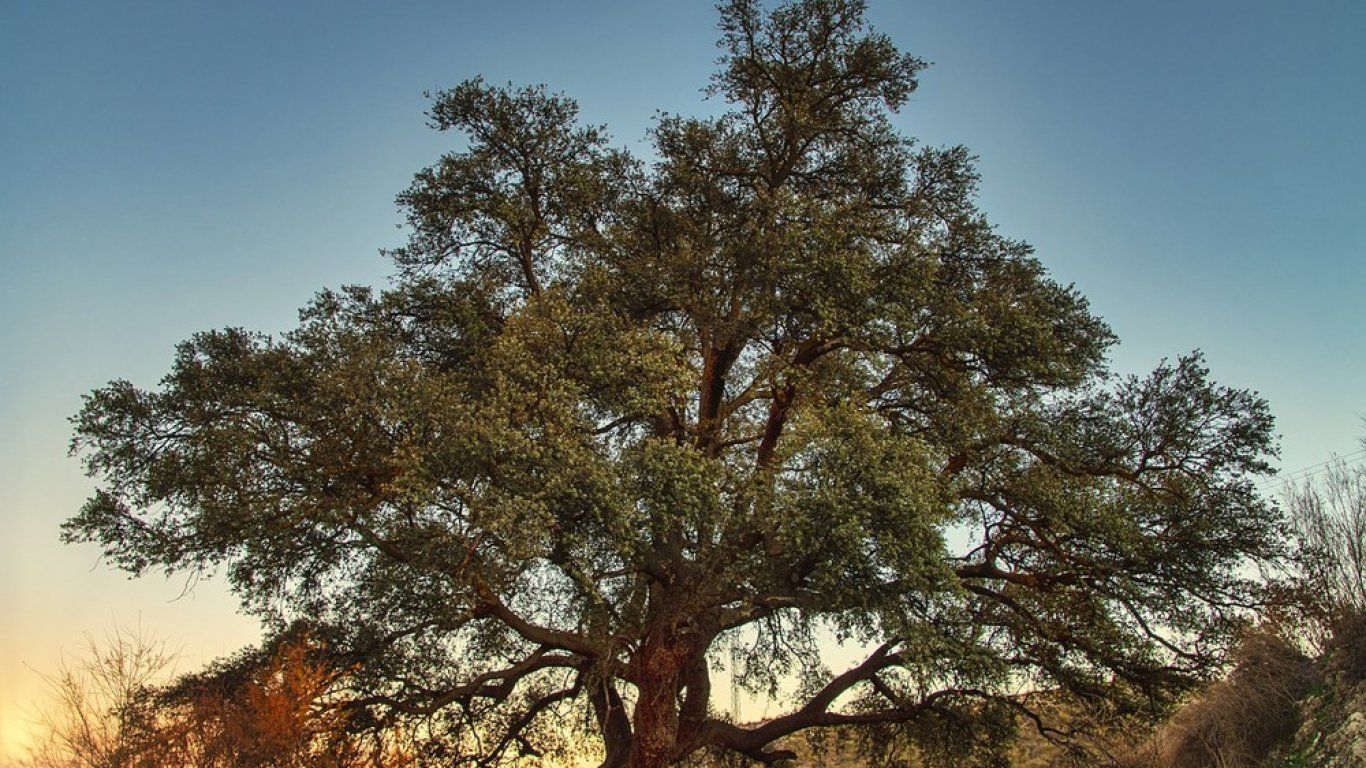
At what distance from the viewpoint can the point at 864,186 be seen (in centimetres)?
2117

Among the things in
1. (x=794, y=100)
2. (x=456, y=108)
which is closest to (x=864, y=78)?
(x=794, y=100)

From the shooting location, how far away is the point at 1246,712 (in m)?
19.7

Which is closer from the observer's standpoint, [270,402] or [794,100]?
[270,402]

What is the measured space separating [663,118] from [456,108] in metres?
4.57

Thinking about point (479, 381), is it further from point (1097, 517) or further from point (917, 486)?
point (1097, 517)

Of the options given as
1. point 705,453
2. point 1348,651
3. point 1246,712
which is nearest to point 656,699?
point 705,453

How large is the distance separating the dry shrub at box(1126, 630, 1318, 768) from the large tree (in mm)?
3203

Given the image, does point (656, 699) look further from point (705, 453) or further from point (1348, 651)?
point (1348, 651)

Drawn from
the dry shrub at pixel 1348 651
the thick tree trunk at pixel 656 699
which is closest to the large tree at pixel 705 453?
the thick tree trunk at pixel 656 699

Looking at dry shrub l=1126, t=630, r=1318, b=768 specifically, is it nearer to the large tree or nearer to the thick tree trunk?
the large tree

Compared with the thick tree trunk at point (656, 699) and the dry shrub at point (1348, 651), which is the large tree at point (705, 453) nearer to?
the thick tree trunk at point (656, 699)

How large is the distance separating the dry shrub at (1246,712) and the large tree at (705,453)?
3.20m

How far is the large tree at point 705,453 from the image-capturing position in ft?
48.7

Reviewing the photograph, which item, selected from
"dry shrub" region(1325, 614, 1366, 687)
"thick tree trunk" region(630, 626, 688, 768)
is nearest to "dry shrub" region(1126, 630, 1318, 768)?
"dry shrub" region(1325, 614, 1366, 687)
